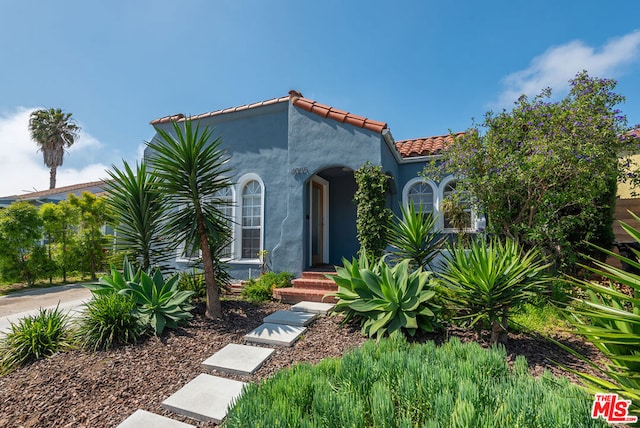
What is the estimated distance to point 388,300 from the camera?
4.36 m

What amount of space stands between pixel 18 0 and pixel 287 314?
8373 mm

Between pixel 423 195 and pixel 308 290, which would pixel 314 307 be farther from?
pixel 423 195

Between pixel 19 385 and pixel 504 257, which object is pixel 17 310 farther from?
pixel 504 257

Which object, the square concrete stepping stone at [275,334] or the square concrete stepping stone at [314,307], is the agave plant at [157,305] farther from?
the square concrete stepping stone at [314,307]

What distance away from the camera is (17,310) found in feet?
24.0

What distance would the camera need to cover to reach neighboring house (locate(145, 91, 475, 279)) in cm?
814

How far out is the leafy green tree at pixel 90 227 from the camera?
1251cm

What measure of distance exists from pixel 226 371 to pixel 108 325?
2234 millimetres

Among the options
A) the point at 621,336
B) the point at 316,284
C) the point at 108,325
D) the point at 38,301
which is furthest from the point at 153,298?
the point at 38,301

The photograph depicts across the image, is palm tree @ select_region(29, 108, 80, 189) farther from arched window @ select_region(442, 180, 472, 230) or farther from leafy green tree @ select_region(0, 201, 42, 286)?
arched window @ select_region(442, 180, 472, 230)

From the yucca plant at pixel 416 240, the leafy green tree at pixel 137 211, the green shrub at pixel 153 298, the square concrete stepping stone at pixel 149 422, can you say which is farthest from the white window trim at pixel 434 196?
the square concrete stepping stone at pixel 149 422

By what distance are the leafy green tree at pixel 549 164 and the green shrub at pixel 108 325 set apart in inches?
291

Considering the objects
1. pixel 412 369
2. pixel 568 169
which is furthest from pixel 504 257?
pixel 568 169

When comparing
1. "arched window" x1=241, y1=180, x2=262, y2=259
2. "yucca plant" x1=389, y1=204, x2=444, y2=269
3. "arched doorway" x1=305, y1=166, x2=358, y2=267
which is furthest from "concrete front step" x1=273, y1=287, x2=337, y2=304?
"arched doorway" x1=305, y1=166, x2=358, y2=267
